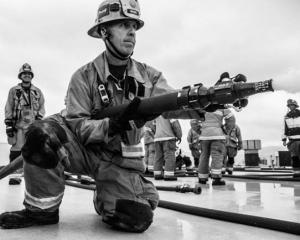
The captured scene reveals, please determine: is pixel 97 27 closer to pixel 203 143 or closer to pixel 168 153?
pixel 203 143

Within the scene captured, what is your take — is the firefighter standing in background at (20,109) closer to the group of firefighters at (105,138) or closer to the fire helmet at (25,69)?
the fire helmet at (25,69)

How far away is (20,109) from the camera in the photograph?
222 inches

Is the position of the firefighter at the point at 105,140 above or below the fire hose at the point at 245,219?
above

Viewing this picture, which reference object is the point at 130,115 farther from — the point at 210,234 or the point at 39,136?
the point at 210,234

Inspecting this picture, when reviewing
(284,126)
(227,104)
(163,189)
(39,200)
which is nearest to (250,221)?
(227,104)

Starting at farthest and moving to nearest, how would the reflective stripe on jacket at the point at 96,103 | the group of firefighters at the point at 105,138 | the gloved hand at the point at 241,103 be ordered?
the reflective stripe on jacket at the point at 96,103
the group of firefighters at the point at 105,138
the gloved hand at the point at 241,103

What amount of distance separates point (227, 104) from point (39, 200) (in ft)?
4.02

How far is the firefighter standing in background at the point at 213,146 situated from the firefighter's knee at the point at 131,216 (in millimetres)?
3308

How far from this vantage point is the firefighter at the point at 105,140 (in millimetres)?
1929

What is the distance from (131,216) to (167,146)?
460 centimetres

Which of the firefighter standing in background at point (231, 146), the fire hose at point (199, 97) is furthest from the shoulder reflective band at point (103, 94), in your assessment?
the firefighter standing in background at point (231, 146)

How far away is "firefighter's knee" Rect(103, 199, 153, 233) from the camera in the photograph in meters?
1.95

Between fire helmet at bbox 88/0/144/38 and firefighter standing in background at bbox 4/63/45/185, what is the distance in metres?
3.66

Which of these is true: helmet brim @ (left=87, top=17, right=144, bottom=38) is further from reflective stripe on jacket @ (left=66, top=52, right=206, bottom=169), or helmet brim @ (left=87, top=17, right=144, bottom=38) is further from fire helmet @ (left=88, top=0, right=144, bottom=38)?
reflective stripe on jacket @ (left=66, top=52, right=206, bottom=169)
